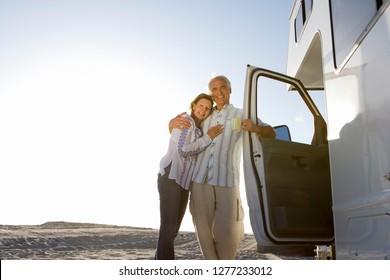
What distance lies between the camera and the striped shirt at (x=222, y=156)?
3225 millimetres

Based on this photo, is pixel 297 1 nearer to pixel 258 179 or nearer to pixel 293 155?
pixel 293 155

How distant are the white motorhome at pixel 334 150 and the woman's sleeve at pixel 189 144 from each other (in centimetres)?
32

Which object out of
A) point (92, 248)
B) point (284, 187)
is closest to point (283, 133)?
point (284, 187)

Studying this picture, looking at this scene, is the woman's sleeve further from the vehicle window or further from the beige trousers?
the vehicle window

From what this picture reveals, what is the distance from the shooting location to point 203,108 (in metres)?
3.38

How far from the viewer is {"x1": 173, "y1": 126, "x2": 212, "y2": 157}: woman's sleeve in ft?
10.6

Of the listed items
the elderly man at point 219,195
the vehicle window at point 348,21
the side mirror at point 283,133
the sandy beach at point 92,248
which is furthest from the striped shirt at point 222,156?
the sandy beach at point 92,248

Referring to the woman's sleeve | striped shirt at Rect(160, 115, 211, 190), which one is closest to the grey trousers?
striped shirt at Rect(160, 115, 211, 190)

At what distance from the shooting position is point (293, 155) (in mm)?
3418

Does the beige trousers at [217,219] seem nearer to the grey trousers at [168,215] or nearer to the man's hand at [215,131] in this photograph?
the grey trousers at [168,215]

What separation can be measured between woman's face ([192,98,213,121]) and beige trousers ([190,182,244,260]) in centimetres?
53

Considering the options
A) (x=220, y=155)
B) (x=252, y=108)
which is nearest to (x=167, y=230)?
(x=220, y=155)

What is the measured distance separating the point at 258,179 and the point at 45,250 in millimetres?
6374

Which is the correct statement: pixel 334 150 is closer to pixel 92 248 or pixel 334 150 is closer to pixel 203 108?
pixel 203 108
